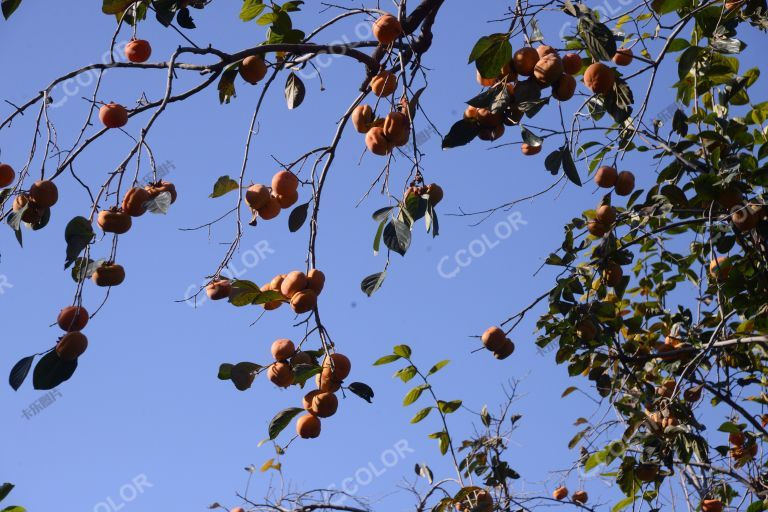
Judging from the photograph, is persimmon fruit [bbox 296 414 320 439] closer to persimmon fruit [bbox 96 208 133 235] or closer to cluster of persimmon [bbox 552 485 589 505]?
persimmon fruit [bbox 96 208 133 235]

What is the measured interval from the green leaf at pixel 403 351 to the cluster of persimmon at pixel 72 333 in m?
1.35

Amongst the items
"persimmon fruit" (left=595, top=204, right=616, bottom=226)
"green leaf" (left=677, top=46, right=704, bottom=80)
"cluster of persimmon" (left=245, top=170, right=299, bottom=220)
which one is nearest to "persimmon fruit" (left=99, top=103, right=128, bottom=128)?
"cluster of persimmon" (left=245, top=170, right=299, bottom=220)

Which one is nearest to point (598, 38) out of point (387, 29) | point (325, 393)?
point (387, 29)

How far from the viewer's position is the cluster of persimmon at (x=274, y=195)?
154 centimetres

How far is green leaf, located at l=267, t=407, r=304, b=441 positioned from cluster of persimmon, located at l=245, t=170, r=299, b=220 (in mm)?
416

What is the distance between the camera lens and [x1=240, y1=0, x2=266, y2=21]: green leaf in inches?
67.6

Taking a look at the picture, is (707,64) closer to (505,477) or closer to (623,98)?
(623,98)

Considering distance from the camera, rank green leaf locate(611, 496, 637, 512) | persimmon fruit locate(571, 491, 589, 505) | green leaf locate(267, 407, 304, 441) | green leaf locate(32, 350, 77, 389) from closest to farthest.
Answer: green leaf locate(32, 350, 77, 389)
green leaf locate(267, 407, 304, 441)
green leaf locate(611, 496, 637, 512)
persimmon fruit locate(571, 491, 589, 505)

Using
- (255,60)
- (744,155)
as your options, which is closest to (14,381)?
(255,60)

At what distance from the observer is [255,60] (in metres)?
1.57

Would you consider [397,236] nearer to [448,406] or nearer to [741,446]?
[448,406]

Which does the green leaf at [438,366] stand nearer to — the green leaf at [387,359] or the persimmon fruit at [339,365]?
the green leaf at [387,359]

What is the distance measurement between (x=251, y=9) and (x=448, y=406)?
61.9 inches

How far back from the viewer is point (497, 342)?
2377 mm
